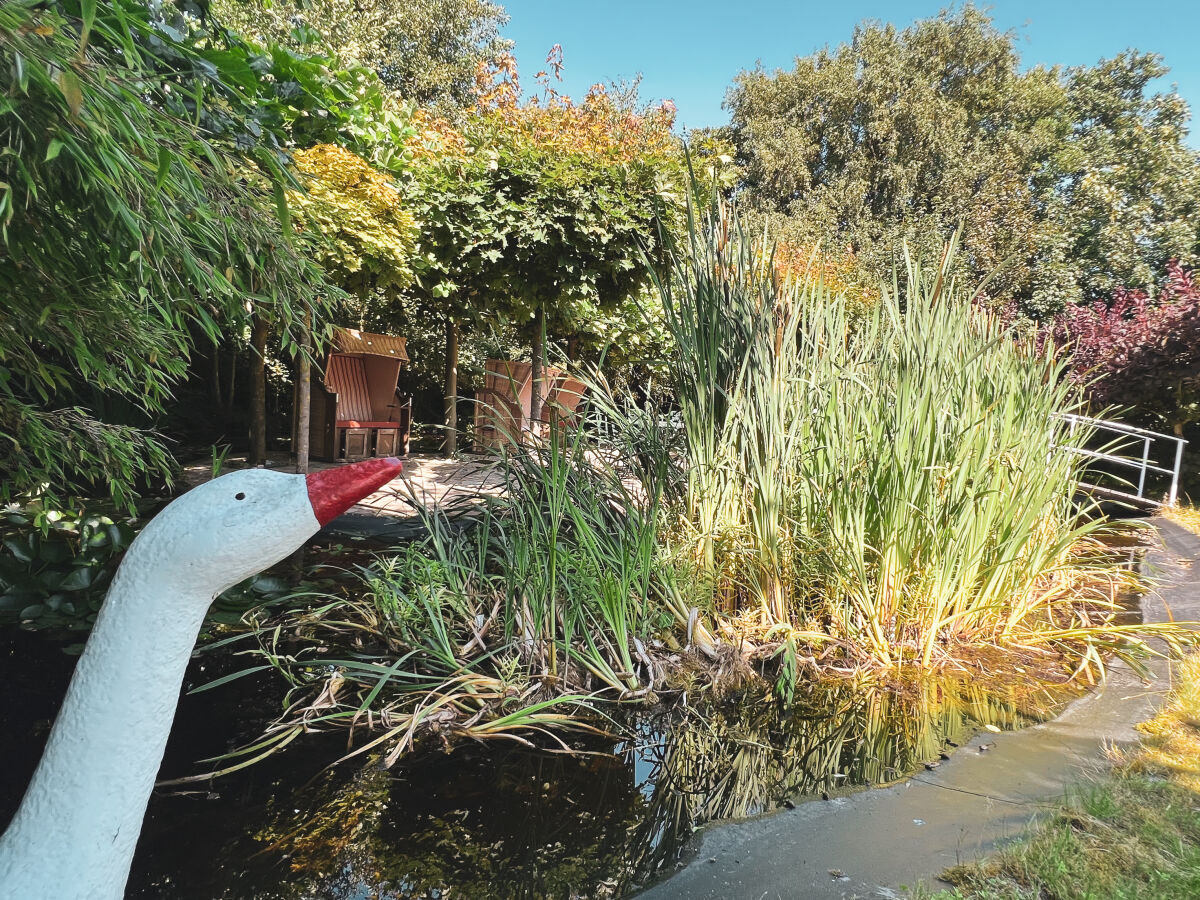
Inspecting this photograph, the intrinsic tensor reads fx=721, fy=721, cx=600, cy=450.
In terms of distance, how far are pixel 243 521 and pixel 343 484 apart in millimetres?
138

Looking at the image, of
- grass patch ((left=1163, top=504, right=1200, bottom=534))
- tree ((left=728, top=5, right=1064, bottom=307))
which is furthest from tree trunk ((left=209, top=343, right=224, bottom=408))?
tree ((left=728, top=5, right=1064, bottom=307))

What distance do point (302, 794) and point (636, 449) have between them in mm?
1819

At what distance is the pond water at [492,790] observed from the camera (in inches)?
58.7

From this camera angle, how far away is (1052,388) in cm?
336

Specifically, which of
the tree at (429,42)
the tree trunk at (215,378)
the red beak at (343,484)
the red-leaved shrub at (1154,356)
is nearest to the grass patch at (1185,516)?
the red-leaved shrub at (1154,356)

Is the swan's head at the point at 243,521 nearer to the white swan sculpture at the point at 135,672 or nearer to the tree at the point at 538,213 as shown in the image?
the white swan sculpture at the point at 135,672

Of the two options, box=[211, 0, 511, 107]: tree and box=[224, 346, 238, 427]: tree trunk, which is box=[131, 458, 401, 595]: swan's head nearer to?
box=[224, 346, 238, 427]: tree trunk

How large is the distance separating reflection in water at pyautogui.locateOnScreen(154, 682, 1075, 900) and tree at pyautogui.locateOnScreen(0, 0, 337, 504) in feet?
3.74

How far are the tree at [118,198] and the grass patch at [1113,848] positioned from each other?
177 centimetres

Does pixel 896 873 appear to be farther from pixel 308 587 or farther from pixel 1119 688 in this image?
pixel 308 587

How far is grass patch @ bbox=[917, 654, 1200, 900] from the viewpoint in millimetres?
1356

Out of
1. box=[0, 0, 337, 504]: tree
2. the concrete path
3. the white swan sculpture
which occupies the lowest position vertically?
the concrete path

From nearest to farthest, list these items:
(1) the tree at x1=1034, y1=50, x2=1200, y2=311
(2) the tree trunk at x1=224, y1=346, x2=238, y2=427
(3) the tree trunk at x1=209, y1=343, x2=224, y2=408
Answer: (3) the tree trunk at x1=209, y1=343, x2=224, y2=408, (2) the tree trunk at x1=224, y1=346, x2=238, y2=427, (1) the tree at x1=1034, y1=50, x2=1200, y2=311

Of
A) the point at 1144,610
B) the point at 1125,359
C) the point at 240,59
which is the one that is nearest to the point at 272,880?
the point at 240,59
